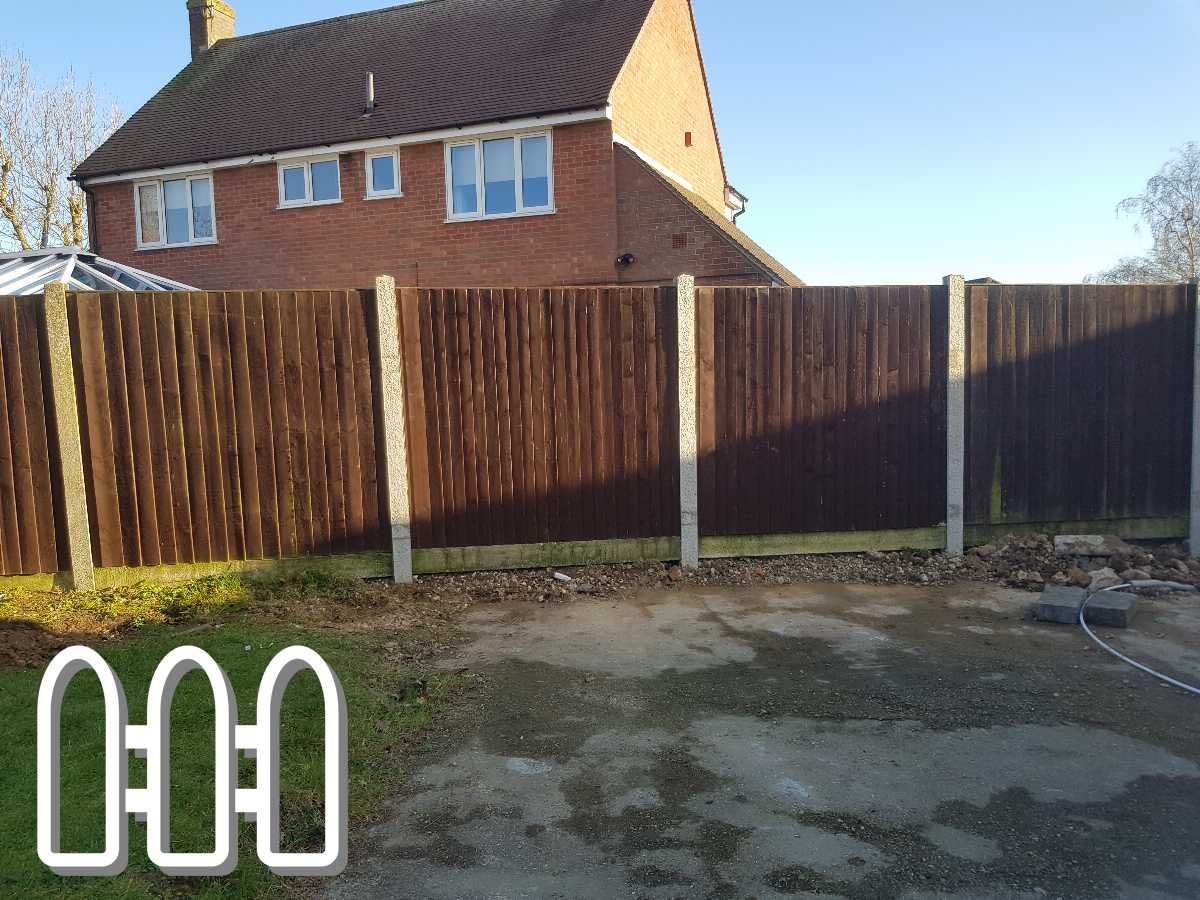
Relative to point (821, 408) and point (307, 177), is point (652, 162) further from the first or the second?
point (821, 408)

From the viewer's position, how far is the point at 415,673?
4.96m

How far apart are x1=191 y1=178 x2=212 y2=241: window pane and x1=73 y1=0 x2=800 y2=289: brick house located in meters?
0.05

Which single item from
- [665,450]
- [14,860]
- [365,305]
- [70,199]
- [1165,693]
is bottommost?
[1165,693]

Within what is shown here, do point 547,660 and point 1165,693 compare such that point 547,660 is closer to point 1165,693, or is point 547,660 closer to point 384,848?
point 384,848

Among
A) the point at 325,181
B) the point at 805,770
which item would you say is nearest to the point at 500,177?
the point at 325,181

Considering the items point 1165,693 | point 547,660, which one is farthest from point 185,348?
point 1165,693

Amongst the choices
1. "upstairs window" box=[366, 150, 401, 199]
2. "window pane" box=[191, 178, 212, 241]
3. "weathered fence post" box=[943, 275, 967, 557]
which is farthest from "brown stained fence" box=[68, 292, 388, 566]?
"window pane" box=[191, 178, 212, 241]

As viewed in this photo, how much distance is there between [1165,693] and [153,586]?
24.3 feet

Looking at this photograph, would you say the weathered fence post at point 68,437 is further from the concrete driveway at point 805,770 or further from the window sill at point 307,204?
the window sill at point 307,204

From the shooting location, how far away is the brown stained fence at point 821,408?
7.40 m

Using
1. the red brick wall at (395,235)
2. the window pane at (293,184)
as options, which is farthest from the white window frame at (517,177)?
the window pane at (293,184)

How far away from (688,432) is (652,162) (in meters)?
10.0

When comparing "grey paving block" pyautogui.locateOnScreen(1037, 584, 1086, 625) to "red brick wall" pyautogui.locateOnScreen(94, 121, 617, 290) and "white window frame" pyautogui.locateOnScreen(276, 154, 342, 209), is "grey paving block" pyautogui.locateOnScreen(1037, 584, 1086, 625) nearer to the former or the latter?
"red brick wall" pyautogui.locateOnScreen(94, 121, 617, 290)

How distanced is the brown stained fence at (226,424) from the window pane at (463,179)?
8.48 m
